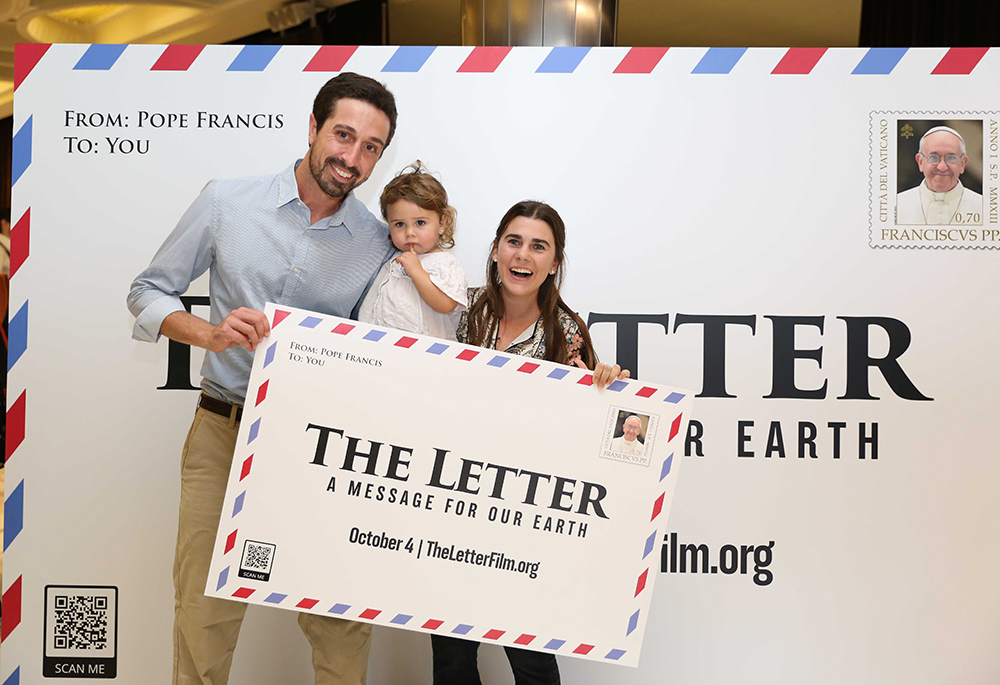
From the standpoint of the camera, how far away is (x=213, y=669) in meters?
1.88

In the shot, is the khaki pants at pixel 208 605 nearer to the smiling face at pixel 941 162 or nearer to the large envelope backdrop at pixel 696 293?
the large envelope backdrop at pixel 696 293

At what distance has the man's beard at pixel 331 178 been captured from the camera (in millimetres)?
1946

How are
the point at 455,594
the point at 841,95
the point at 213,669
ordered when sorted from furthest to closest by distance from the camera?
1. the point at 841,95
2. the point at 213,669
3. the point at 455,594

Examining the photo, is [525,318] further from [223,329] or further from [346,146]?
[223,329]

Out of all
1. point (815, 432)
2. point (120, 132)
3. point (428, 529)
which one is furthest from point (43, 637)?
point (815, 432)

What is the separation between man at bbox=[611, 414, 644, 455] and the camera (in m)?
1.79

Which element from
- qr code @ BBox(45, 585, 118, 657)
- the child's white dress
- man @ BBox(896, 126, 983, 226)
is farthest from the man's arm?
man @ BBox(896, 126, 983, 226)

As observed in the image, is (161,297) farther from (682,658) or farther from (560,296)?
(682,658)

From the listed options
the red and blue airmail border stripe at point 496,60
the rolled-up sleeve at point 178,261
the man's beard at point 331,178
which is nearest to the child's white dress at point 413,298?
the man's beard at point 331,178

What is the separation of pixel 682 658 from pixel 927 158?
5.12ft

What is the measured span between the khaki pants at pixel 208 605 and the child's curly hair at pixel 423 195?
73 cm

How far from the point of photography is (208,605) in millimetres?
1862

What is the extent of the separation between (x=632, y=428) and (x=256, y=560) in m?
0.92

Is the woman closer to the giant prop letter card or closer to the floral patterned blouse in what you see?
the floral patterned blouse
